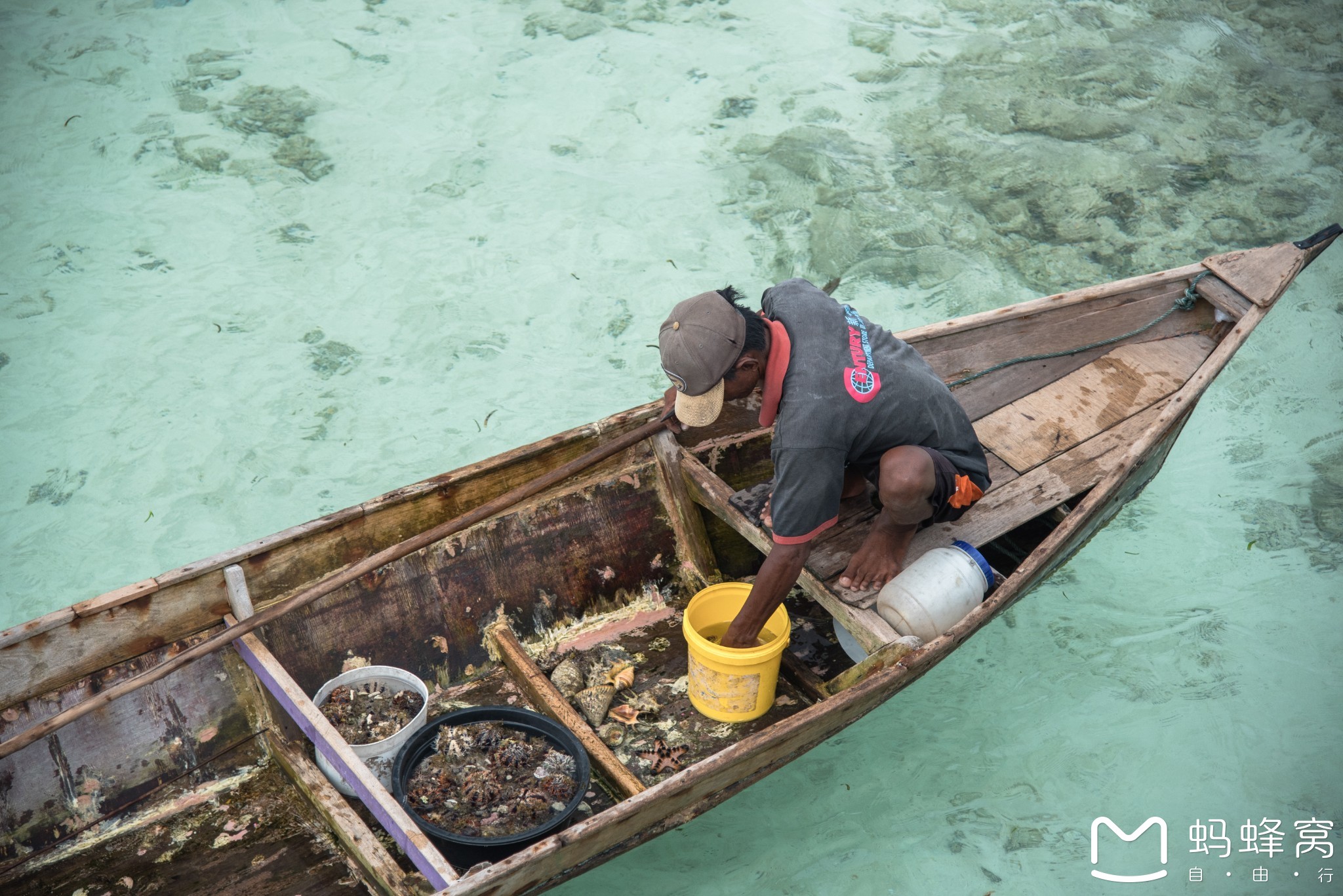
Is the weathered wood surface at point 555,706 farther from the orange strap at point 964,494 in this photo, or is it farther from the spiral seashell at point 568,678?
the orange strap at point 964,494

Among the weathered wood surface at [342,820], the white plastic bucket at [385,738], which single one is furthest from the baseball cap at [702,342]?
the weathered wood surface at [342,820]

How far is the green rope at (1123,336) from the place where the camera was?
4.78 metres

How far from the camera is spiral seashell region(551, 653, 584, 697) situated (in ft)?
12.2

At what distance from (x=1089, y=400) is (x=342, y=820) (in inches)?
144

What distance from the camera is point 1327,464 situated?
5625 mm

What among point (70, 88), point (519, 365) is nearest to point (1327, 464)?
point (519, 365)

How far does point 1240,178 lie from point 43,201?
8.95m

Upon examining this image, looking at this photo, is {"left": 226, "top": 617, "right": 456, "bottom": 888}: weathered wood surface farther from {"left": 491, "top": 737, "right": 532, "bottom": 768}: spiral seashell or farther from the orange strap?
the orange strap

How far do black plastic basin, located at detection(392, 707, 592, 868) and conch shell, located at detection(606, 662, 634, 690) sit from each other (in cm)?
43

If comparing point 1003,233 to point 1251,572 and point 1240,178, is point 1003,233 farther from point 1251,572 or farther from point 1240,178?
point 1251,572

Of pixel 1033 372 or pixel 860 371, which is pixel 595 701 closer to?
pixel 860 371

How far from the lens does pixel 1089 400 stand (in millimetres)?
4691

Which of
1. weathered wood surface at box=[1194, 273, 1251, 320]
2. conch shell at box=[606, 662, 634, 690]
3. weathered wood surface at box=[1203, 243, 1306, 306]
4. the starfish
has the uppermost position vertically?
weathered wood surface at box=[1203, 243, 1306, 306]

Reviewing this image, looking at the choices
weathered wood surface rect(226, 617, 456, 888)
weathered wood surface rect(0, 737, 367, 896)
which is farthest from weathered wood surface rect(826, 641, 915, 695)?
weathered wood surface rect(0, 737, 367, 896)
